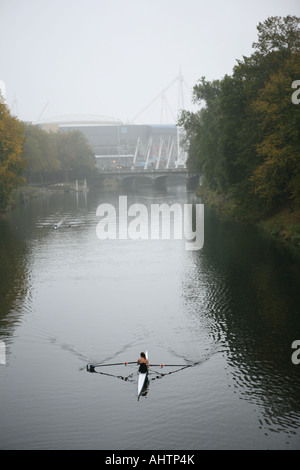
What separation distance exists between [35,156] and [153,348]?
4048 inches

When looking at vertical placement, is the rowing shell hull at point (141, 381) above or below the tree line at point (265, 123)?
below

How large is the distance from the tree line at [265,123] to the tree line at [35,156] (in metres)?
32.2

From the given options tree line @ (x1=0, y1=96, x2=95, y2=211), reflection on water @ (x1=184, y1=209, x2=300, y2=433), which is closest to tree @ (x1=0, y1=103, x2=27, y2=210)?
tree line @ (x1=0, y1=96, x2=95, y2=211)

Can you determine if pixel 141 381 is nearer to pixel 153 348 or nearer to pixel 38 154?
pixel 153 348

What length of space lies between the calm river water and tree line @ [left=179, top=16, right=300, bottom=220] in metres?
8.61

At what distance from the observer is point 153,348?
27.2m

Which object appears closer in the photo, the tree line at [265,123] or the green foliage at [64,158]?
the tree line at [265,123]

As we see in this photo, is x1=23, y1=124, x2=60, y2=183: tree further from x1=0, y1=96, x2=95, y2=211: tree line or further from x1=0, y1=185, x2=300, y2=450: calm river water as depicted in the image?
x1=0, y1=185, x2=300, y2=450: calm river water

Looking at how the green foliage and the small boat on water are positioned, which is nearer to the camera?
the small boat on water

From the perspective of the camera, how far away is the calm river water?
758 inches

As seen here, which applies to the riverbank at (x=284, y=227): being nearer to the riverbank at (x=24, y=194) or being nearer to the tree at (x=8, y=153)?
the tree at (x=8, y=153)

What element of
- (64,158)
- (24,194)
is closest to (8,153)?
(24,194)

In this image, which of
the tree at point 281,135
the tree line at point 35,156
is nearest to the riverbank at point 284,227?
the tree at point 281,135

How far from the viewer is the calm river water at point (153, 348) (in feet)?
63.2
